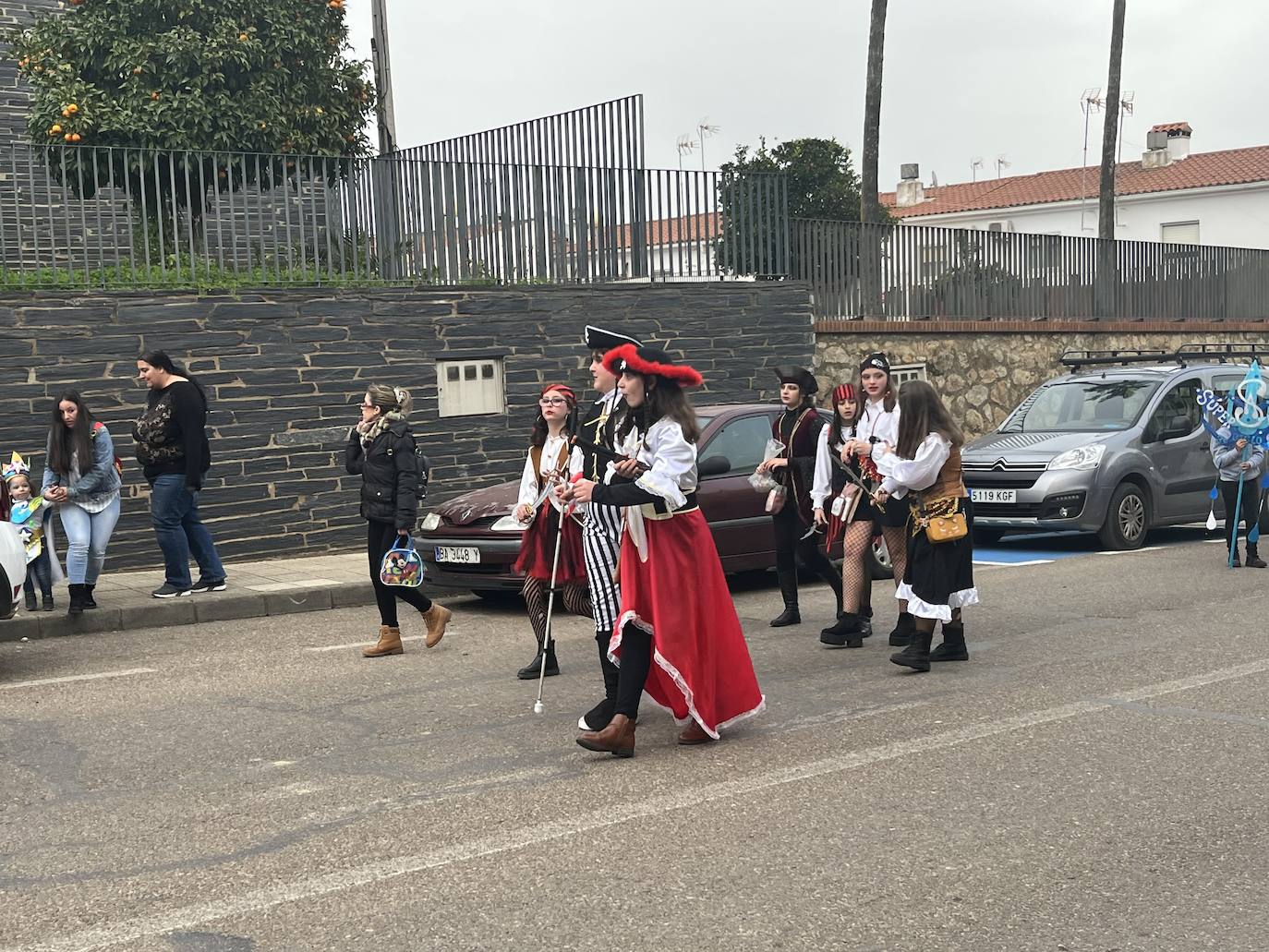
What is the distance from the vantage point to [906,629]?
884 centimetres

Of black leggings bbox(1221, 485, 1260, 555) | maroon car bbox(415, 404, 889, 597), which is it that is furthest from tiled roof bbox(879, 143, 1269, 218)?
maroon car bbox(415, 404, 889, 597)

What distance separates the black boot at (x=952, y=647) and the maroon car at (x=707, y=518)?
246 centimetres

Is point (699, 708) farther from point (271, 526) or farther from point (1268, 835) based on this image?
point (271, 526)

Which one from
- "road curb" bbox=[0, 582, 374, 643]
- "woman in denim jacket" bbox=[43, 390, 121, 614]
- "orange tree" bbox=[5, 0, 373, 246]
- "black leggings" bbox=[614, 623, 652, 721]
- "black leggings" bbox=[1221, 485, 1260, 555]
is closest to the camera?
"black leggings" bbox=[614, 623, 652, 721]

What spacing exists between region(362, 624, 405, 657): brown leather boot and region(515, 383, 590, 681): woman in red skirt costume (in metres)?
1.07

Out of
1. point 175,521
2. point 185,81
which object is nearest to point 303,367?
point 185,81

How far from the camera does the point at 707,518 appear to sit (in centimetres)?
1124

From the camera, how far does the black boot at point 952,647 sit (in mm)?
8359

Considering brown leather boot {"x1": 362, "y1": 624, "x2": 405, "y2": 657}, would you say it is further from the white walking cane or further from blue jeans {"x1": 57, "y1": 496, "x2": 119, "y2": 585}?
blue jeans {"x1": 57, "y1": 496, "x2": 119, "y2": 585}

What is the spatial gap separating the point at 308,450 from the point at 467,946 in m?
10.6

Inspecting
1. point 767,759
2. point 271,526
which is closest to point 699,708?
point 767,759

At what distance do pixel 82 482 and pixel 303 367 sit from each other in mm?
3722

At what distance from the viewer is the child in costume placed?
398 inches

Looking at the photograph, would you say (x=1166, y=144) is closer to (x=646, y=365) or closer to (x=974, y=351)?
(x=974, y=351)
